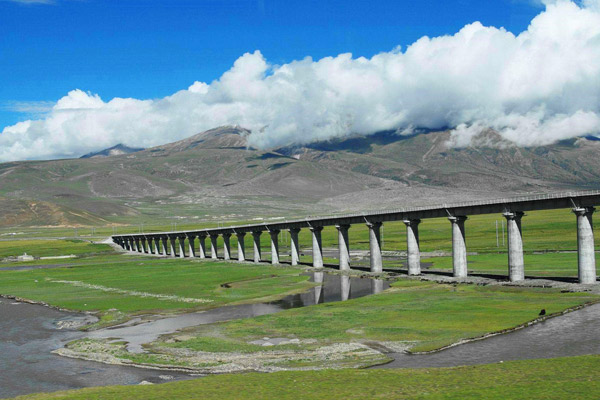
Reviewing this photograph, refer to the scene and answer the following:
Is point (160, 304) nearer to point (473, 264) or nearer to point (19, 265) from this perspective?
point (473, 264)

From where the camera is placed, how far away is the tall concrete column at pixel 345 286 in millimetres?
91544

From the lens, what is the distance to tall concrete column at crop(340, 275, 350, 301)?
91544 mm

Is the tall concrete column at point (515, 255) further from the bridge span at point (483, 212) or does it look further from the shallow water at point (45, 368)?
the shallow water at point (45, 368)

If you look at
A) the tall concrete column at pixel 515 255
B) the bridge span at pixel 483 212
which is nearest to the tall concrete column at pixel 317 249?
the bridge span at pixel 483 212

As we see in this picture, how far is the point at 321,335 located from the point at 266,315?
15735mm

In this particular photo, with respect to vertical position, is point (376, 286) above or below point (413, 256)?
below

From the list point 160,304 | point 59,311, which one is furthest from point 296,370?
point 59,311

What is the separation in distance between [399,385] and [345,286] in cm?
6627

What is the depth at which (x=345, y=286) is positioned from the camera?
105 metres

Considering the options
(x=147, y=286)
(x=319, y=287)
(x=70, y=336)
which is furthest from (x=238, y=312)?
(x=147, y=286)

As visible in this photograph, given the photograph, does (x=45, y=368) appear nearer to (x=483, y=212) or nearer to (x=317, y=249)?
(x=483, y=212)

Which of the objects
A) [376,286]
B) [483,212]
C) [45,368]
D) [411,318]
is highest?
[483,212]

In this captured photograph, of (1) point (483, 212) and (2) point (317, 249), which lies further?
(2) point (317, 249)

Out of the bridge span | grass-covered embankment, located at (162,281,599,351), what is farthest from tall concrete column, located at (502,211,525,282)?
grass-covered embankment, located at (162,281,599,351)
